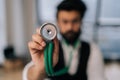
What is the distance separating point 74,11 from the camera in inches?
35.7

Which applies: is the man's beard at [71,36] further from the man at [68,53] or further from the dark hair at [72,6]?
the dark hair at [72,6]

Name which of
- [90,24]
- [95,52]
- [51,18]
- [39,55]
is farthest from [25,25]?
[39,55]

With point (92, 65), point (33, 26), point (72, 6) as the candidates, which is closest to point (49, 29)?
point (92, 65)

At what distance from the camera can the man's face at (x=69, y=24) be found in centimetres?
92

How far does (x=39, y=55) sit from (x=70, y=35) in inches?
22.1

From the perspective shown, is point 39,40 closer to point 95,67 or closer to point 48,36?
point 48,36

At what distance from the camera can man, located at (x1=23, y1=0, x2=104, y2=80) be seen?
16.5 inches

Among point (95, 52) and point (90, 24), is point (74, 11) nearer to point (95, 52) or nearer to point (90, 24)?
point (95, 52)

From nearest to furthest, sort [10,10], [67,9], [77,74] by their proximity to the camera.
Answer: [77,74]
[67,9]
[10,10]

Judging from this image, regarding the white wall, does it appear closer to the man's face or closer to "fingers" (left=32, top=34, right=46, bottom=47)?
the man's face

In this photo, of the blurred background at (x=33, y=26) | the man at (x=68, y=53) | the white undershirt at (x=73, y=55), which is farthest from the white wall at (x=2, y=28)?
the white undershirt at (x=73, y=55)

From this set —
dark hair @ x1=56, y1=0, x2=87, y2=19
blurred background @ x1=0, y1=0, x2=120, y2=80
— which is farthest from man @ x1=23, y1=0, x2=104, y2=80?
blurred background @ x1=0, y1=0, x2=120, y2=80

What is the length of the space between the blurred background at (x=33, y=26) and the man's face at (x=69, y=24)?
1069 millimetres

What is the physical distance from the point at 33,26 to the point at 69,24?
46.9 inches
